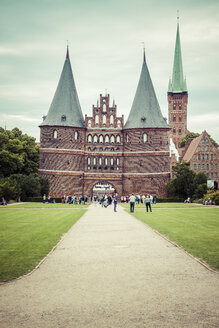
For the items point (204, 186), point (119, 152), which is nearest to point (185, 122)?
point (119, 152)

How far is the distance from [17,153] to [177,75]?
66620 millimetres

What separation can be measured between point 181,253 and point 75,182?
1874 inches

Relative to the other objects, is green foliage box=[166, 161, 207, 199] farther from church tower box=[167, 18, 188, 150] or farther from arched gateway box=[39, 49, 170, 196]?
church tower box=[167, 18, 188, 150]

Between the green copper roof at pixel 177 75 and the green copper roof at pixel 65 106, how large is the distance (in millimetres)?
51369

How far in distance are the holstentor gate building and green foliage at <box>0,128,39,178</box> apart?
9.64 ft

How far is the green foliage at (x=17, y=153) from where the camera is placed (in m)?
51.4

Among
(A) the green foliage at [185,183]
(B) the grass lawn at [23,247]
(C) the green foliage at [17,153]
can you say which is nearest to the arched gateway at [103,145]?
(A) the green foliage at [185,183]

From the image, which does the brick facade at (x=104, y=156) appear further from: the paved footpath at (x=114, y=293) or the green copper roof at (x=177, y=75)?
the green copper roof at (x=177, y=75)

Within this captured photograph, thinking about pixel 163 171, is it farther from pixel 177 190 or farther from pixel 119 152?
pixel 119 152

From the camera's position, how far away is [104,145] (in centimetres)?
5959

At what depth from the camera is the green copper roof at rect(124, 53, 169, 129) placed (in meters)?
58.2

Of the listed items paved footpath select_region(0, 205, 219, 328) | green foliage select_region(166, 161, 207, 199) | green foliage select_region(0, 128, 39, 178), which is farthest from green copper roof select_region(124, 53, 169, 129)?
paved footpath select_region(0, 205, 219, 328)

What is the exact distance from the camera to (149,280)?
7.38m

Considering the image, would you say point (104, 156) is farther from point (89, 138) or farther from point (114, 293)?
point (114, 293)
